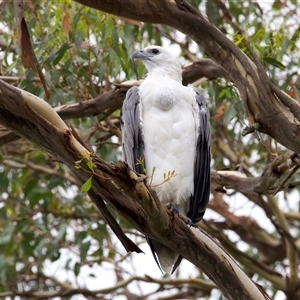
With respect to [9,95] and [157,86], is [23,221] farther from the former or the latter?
[9,95]

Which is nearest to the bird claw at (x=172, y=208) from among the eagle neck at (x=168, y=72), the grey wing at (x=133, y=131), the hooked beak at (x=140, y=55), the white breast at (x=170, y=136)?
the white breast at (x=170, y=136)

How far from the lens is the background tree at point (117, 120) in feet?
14.5

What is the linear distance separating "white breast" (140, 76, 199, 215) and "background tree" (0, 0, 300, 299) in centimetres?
32

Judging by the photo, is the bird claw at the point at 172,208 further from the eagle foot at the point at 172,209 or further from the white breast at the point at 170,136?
the white breast at the point at 170,136

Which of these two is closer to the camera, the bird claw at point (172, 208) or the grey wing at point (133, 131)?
the bird claw at point (172, 208)

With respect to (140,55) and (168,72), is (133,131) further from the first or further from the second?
(140,55)

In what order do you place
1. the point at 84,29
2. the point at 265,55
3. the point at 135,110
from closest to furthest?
the point at 135,110 < the point at 265,55 < the point at 84,29

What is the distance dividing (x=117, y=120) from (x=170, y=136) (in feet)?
4.35

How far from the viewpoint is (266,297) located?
4.26m

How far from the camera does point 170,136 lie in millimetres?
4922

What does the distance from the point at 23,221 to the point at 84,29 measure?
7.79ft

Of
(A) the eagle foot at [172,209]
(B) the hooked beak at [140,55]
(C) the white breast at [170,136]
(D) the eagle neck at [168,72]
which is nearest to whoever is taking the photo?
(A) the eagle foot at [172,209]

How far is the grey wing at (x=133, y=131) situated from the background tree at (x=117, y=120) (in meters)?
0.49

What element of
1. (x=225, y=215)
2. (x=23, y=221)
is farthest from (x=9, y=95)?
(x=225, y=215)
